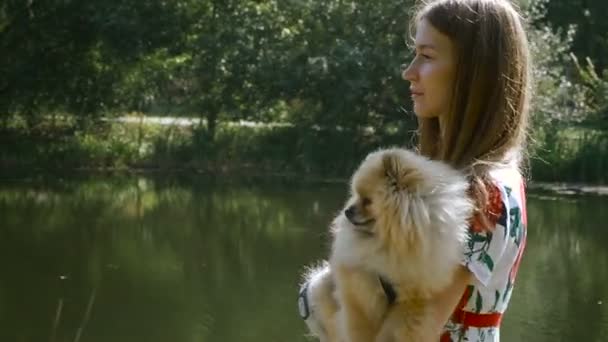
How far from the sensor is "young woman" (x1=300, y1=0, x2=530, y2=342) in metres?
1.39

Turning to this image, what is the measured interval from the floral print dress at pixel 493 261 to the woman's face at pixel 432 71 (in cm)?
16

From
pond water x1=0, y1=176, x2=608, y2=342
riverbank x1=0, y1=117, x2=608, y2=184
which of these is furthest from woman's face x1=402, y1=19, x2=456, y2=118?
riverbank x1=0, y1=117, x2=608, y2=184

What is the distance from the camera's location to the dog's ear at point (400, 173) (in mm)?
1388

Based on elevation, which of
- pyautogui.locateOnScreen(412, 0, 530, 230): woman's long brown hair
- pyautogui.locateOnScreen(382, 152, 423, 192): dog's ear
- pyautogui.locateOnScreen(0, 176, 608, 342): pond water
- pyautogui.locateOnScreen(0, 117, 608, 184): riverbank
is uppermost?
pyautogui.locateOnScreen(412, 0, 530, 230): woman's long brown hair

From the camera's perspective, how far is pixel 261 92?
18.7 m

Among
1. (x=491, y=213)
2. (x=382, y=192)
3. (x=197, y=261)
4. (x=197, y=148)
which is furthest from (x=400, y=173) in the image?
(x=197, y=148)

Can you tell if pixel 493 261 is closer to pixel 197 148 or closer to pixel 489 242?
pixel 489 242

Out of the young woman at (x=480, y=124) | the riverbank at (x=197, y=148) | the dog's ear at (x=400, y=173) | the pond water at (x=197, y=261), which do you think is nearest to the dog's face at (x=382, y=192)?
the dog's ear at (x=400, y=173)

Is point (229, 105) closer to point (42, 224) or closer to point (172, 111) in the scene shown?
point (172, 111)

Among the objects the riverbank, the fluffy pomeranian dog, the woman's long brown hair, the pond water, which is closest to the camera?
the fluffy pomeranian dog

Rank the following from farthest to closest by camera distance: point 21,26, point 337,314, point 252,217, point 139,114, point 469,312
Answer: point 139,114 < point 21,26 < point 252,217 < point 337,314 < point 469,312

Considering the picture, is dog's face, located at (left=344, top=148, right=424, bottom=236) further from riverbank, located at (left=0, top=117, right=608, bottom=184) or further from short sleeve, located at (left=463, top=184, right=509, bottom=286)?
riverbank, located at (left=0, top=117, right=608, bottom=184)

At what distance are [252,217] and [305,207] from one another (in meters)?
0.94

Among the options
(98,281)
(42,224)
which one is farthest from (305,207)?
(98,281)
